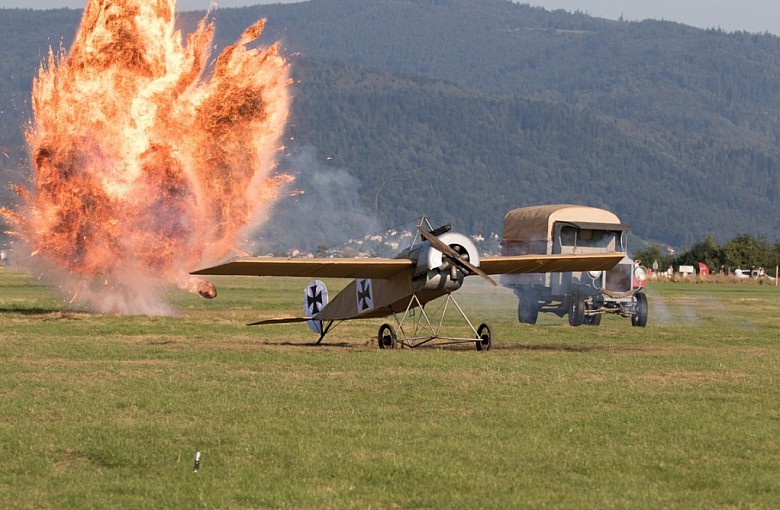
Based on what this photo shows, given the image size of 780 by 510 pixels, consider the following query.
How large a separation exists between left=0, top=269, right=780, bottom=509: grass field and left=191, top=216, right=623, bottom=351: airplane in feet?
4.92

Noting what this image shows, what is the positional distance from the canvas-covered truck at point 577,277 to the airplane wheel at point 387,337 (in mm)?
11557

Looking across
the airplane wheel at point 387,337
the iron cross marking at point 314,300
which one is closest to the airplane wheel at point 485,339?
the airplane wheel at point 387,337

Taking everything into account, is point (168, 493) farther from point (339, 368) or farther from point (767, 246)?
point (767, 246)

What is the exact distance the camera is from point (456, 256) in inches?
1054

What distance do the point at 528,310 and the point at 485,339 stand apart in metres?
12.9

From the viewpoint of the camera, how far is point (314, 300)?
31.8 m

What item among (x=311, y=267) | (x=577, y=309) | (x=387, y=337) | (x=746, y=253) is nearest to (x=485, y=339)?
(x=387, y=337)

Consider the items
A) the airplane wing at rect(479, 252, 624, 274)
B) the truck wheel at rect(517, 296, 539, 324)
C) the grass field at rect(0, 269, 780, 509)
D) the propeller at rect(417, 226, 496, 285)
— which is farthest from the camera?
the truck wheel at rect(517, 296, 539, 324)

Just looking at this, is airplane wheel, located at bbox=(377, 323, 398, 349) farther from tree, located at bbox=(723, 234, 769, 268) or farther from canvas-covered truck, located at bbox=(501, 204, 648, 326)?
tree, located at bbox=(723, 234, 769, 268)

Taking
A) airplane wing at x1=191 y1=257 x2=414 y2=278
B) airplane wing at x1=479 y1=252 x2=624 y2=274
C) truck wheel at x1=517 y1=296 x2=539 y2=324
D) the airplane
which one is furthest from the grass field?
truck wheel at x1=517 y1=296 x2=539 y2=324

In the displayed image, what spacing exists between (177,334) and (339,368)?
33.1ft

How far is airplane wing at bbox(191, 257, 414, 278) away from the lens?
85.7 ft

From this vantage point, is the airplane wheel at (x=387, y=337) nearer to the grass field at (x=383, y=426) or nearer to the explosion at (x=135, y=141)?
the grass field at (x=383, y=426)

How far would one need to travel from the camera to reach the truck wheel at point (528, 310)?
130 feet
